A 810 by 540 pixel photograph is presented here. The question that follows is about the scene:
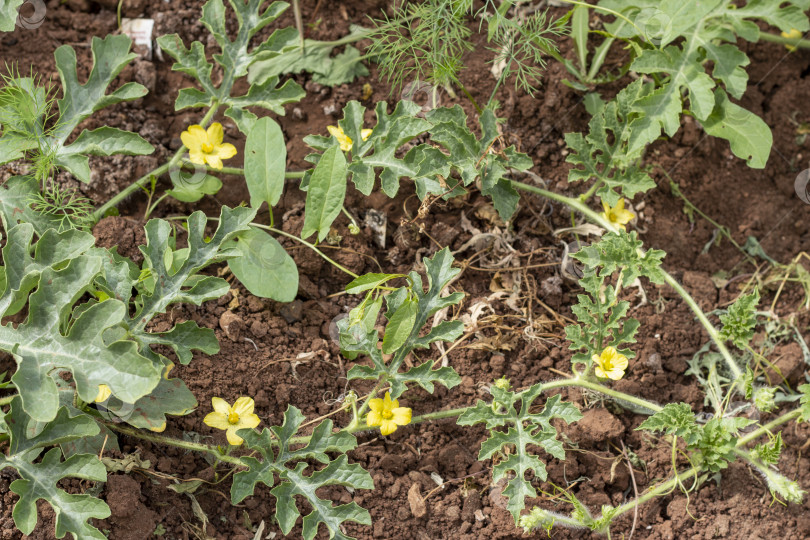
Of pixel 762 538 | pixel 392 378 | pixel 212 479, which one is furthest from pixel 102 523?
pixel 762 538

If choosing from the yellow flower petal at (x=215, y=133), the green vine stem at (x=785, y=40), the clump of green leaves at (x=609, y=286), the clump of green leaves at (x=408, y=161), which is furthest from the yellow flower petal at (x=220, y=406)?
the green vine stem at (x=785, y=40)

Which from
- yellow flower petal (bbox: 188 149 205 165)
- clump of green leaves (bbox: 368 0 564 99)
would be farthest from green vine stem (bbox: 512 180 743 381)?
yellow flower petal (bbox: 188 149 205 165)

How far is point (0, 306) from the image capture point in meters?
2.19

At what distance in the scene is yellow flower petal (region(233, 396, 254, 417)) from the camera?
255 centimetres

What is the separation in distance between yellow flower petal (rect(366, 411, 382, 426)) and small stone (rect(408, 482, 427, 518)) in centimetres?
31

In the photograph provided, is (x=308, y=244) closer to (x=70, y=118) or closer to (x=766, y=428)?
(x=70, y=118)

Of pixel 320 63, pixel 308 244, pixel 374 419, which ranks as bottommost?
pixel 374 419

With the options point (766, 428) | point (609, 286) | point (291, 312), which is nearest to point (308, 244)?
point (291, 312)

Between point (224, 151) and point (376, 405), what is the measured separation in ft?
3.88

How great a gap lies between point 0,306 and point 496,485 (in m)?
1.74

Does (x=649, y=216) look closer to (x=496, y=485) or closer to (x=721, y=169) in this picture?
(x=721, y=169)

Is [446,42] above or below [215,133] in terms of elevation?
above

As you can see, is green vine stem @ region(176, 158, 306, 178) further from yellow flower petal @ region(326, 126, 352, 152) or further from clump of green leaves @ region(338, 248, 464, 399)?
clump of green leaves @ region(338, 248, 464, 399)

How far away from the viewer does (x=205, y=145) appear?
2.88 metres
